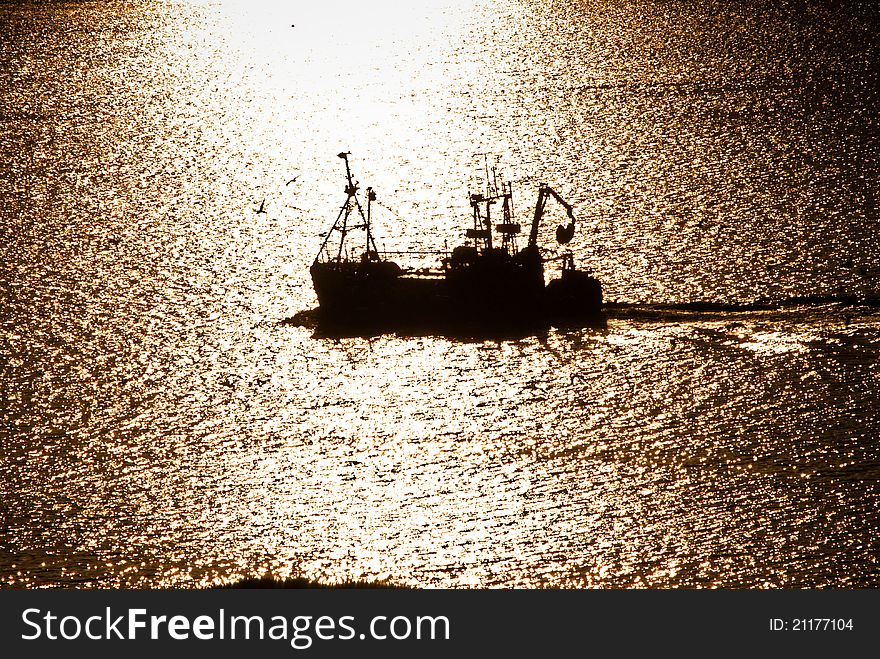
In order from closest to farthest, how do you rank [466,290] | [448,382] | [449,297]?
[448,382]
[466,290]
[449,297]

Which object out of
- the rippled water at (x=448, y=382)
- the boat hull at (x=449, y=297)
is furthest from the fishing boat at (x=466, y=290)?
the rippled water at (x=448, y=382)

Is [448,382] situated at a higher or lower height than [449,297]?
lower

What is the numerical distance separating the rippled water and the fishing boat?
326 cm

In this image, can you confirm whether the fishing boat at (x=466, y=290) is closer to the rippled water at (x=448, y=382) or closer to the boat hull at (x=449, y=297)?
the boat hull at (x=449, y=297)

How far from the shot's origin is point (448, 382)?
97.9 meters

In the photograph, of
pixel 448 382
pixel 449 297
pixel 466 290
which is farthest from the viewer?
pixel 449 297

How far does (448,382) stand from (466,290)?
11.0 meters


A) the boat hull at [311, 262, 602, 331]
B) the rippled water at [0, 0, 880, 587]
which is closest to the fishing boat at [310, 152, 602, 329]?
the boat hull at [311, 262, 602, 331]

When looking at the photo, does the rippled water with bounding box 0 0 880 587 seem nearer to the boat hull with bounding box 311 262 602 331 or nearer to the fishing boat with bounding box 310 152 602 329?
the boat hull with bounding box 311 262 602 331

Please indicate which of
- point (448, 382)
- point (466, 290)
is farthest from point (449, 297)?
point (448, 382)

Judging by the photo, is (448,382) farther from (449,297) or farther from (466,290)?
(449,297)

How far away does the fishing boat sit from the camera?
347 ft

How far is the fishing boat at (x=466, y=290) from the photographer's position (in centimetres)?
10569

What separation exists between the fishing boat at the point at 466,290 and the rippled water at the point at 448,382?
128 inches
